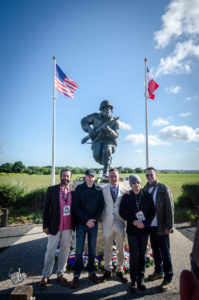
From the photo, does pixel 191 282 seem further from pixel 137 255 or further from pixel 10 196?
pixel 10 196

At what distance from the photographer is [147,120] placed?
927 cm

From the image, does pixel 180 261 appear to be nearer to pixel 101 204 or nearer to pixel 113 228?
pixel 113 228

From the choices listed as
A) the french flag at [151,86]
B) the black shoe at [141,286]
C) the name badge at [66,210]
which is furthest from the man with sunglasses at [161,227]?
the french flag at [151,86]

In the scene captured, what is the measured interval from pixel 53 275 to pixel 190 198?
31.5 ft

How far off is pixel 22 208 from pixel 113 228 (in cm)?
888

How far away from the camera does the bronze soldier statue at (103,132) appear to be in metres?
6.05

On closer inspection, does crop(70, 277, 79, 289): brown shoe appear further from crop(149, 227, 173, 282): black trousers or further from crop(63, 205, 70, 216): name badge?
crop(149, 227, 173, 282): black trousers

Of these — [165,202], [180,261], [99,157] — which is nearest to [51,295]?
[165,202]

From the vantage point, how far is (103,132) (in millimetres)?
A: 6078

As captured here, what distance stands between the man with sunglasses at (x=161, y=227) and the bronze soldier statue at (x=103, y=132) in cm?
250

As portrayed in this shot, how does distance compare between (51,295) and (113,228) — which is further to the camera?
→ (113,228)

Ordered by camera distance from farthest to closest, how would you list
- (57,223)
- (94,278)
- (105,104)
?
1. (105,104)
2. (94,278)
3. (57,223)

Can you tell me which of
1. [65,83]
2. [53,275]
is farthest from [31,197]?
[53,275]

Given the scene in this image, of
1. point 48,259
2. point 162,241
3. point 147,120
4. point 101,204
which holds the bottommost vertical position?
point 48,259
